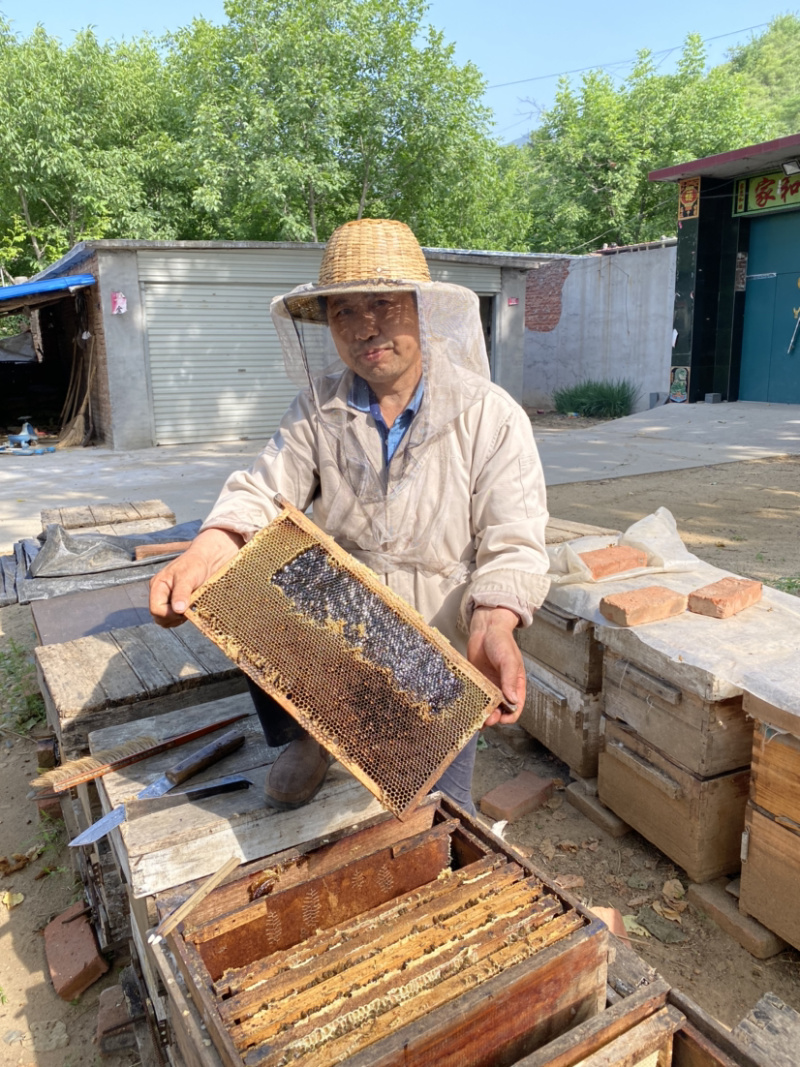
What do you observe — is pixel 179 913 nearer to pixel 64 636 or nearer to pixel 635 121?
pixel 64 636

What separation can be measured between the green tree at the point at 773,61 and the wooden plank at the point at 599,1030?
194 feet

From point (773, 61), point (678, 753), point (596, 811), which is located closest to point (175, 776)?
point (678, 753)

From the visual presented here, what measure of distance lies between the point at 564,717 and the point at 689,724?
751 millimetres

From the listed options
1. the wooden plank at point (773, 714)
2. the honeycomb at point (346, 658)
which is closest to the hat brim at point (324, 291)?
the honeycomb at point (346, 658)

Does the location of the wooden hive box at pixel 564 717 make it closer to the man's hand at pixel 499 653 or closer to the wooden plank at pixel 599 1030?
the man's hand at pixel 499 653

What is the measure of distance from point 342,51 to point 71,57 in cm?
919

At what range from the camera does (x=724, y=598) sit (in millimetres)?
2695

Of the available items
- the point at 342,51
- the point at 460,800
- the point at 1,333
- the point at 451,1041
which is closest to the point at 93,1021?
the point at 460,800

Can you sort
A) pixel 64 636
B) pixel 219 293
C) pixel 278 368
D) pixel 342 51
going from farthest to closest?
1. pixel 342 51
2. pixel 278 368
3. pixel 219 293
4. pixel 64 636

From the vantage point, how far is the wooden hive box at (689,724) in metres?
2.38

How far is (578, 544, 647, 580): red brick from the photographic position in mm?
3068

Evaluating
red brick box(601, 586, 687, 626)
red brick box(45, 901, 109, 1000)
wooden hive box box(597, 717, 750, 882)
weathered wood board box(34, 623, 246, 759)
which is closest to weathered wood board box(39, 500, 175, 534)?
weathered wood board box(34, 623, 246, 759)

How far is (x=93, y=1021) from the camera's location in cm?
222

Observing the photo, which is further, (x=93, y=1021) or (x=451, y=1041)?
(x=93, y=1021)
